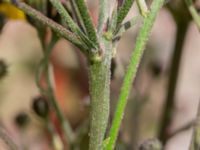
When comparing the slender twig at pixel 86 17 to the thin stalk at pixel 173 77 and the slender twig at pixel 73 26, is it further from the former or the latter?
the thin stalk at pixel 173 77

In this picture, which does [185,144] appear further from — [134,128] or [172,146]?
[134,128]

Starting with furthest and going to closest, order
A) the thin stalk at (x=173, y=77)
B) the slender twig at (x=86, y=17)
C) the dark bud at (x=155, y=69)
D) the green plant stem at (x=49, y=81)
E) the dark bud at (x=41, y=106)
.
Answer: the dark bud at (x=155, y=69) < the thin stalk at (x=173, y=77) < the dark bud at (x=41, y=106) < the green plant stem at (x=49, y=81) < the slender twig at (x=86, y=17)

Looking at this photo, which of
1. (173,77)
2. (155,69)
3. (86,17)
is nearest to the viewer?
(86,17)

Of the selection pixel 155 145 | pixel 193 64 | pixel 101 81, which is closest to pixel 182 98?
pixel 193 64

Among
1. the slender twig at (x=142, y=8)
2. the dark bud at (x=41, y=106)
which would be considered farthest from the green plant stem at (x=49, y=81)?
the slender twig at (x=142, y=8)

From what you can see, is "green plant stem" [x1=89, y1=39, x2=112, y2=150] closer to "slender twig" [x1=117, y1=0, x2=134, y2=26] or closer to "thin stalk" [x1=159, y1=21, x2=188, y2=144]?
"slender twig" [x1=117, y1=0, x2=134, y2=26]

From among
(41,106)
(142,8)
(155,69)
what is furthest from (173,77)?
(142,8)

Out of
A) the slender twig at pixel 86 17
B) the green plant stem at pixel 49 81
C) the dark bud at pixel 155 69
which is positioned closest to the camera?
the slender twig at pixel 86 17

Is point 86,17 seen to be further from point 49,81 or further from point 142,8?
point 49,81

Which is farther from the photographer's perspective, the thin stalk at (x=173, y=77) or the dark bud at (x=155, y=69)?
the dark bud at (x=155, y=69)
